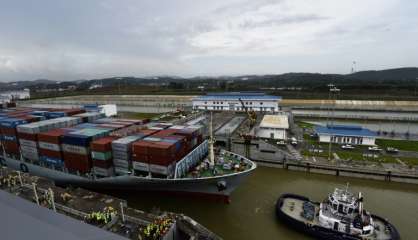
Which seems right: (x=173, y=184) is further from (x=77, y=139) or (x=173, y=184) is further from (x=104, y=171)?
(x=77, y=139)

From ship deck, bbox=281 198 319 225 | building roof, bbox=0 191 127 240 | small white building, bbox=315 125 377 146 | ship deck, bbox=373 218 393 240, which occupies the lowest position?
ship deck, bbox=373 218 393 240

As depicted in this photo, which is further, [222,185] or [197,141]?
[197,141]

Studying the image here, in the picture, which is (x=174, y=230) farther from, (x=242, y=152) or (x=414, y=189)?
(x=414, y=189)

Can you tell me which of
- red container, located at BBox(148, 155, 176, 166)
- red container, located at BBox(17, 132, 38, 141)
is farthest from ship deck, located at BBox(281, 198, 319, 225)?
red container, located at BBox(17, 132, 38, 141)

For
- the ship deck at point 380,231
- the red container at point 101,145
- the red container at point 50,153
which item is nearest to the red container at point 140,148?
the red container at point 101,145

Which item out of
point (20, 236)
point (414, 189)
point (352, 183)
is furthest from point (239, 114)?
point (20, 236)

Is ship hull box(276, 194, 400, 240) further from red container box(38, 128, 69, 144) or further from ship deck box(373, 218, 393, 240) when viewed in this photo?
red container box(38, 128, 69, 144)

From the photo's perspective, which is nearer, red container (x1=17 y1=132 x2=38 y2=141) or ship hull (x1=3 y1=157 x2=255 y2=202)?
ship hull (x1=3 y1=157 x2=255 y2=202)
